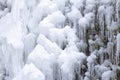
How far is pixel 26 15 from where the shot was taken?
473cm

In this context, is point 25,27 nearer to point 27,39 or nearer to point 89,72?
point 27,39

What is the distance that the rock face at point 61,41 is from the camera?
402 cm

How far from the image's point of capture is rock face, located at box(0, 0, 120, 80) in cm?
402

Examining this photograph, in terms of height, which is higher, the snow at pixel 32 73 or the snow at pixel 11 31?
the snow at pixel 11 31

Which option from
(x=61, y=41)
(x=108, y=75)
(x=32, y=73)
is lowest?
(x=108, y=75)

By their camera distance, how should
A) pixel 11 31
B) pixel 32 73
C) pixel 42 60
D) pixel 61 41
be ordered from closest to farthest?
pixel 32 73 < pixel 42 60 < pixel 61 41 < pixel 11 31

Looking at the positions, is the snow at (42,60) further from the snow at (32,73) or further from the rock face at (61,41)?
the snow at (32,73)

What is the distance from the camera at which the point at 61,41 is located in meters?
4.21

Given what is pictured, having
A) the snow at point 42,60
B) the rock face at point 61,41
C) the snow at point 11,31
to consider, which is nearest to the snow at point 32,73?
the rock face at point 61,41

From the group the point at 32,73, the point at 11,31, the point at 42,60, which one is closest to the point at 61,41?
the point at 42,60

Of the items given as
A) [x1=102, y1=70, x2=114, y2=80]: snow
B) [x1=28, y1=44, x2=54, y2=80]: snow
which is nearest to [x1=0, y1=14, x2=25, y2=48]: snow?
[x1=28, y1=44, x2=54, y2=80]: snow

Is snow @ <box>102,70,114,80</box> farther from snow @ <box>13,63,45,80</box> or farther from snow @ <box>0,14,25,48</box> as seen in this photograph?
snow @ <box>0,14,25,48</box>

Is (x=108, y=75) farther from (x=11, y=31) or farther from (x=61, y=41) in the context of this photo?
(x=11, y=31)

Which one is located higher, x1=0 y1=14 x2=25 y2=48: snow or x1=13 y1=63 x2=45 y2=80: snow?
x1=0 y1=14 x2=25 y2=48: snow
